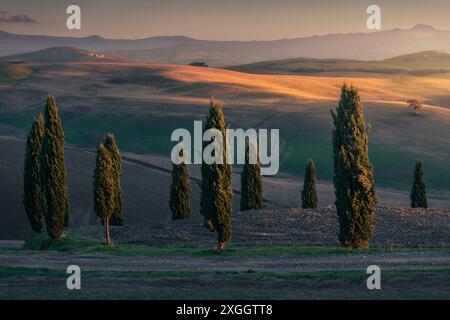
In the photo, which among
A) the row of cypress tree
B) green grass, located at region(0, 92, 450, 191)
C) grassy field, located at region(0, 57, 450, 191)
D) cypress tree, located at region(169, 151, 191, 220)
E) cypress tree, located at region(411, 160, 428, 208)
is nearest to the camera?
the row of cypress tree

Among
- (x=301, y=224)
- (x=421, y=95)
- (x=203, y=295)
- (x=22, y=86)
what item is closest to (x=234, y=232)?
(x=301, y=224)

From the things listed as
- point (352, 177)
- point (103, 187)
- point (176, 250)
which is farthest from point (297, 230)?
point (103, 187)

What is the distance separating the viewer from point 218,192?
42312mm

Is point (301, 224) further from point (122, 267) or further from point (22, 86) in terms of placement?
point (22, 86)

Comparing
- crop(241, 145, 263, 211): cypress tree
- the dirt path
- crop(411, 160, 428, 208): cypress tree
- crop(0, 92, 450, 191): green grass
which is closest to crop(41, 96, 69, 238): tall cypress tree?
the dirt path

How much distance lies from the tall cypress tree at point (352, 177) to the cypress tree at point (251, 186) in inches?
608

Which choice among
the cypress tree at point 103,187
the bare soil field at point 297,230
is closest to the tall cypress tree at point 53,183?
the cypress tree at point 103,187

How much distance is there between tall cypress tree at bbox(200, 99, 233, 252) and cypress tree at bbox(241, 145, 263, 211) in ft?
44.8

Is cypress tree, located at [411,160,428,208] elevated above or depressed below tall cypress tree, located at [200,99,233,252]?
below

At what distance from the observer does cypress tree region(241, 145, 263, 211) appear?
56.9 meters

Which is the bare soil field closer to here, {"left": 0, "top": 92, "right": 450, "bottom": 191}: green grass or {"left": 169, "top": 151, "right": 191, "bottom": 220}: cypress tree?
{"left": 169, "top": 151, "right": 191, "bottom": 220}: cypress tree

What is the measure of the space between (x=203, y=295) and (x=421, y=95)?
13677cm

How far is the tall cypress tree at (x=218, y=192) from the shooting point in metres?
42.1

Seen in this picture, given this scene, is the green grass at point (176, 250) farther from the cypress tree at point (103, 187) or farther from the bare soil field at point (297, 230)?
the bare soil field at point (297, 230)
